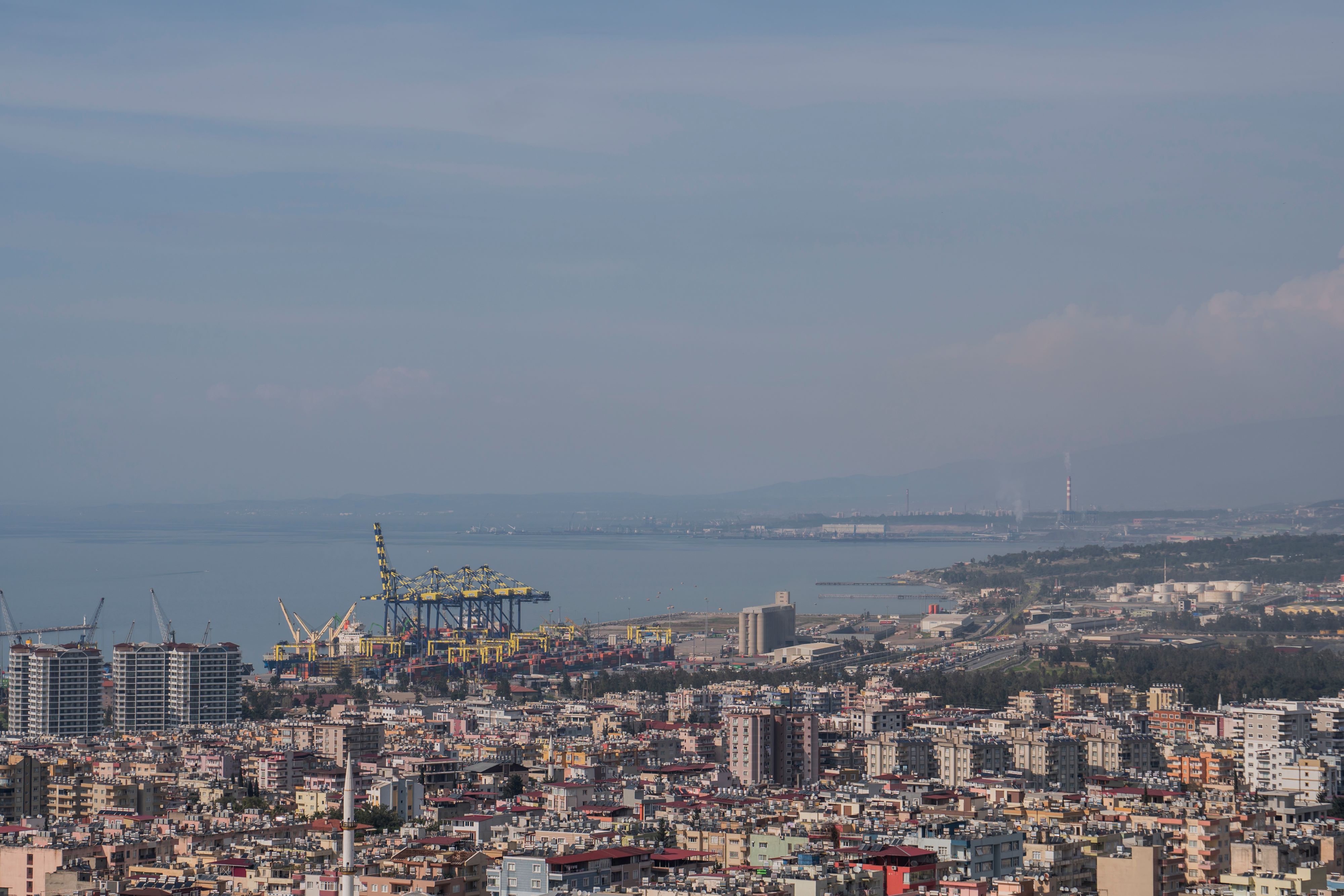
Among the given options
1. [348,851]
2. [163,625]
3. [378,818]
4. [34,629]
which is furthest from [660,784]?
[163,625]

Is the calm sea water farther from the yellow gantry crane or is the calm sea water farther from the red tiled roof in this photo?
the red tiled roof

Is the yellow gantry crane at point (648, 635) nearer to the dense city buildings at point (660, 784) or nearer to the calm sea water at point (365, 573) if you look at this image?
the dense city buildings at point (660, 784)

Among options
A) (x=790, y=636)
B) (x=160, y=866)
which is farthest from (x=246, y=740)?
(x=790, y=636)

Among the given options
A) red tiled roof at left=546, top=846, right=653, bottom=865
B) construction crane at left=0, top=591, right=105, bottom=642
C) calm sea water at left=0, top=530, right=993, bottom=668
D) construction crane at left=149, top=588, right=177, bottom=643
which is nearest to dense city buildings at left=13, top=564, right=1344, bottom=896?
red tiled roof at left=546, top=846, right=653, bottom=865

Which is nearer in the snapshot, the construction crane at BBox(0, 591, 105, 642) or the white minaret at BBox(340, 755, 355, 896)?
the white minaret at BBox(340, 755, 355, 896)

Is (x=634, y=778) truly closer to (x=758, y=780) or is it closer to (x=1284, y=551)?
(x=758, y=780)

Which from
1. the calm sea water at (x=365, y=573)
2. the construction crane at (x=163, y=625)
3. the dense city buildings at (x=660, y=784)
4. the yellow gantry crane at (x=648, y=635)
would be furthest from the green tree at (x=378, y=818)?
the calm sea water at (x=365, y=573)
